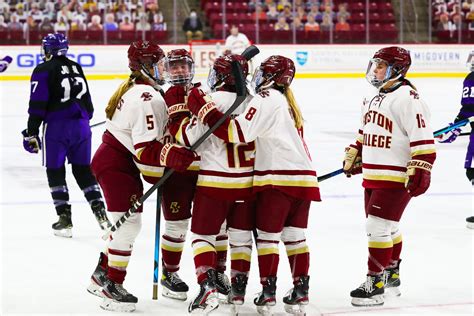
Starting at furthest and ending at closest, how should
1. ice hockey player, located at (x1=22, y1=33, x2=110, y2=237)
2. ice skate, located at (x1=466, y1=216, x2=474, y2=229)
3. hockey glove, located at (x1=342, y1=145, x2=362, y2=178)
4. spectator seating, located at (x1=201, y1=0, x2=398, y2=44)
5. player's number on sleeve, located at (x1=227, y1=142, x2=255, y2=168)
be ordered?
1. spectator seating, located at (x1=201, y1=0, x2=398, y2=44)
2. ice skate, located at (x1=466, y1=216, x2=474, y2=229)
3. ice hockey player, located at (x1=22, y1=33, x2=110, y2=237)
4. hockey glove, located at (x1=342, y1=145, x2=362, y2=178)
5. player's number on sleeve, located at (x1=227, y1=142, x2=255, y2=168)

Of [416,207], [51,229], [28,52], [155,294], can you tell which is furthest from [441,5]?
[155,294]

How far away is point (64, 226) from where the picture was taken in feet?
17.5

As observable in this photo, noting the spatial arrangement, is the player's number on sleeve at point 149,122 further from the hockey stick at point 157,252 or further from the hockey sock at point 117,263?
the hockey sock at point 117,263

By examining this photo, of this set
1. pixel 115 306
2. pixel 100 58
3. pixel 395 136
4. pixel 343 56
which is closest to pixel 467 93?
pixel 395 136

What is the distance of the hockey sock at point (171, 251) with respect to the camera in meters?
3.96

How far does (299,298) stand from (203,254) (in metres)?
0.43

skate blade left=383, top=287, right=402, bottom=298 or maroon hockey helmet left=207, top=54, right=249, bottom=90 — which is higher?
maroon hockey helmet left=207, top=54, right=249, bottom=90

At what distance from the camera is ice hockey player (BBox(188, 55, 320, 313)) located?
3592mm

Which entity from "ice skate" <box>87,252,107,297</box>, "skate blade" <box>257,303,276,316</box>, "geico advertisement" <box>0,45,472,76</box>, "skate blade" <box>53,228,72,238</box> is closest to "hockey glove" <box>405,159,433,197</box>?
"skate blade" <box>257,303,276,316</box>

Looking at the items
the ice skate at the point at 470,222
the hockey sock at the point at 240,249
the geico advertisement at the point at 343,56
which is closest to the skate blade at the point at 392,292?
the hockey sock at the point at 240,249

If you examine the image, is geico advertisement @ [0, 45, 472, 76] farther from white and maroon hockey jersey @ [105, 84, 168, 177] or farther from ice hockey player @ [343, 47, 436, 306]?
white and maroon hockey jersey @ [105, 84, 168, 177]

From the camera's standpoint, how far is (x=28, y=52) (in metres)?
15.6

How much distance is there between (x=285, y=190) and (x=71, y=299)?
1.10 m

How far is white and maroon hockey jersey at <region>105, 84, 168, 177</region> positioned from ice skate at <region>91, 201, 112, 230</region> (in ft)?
5.14
